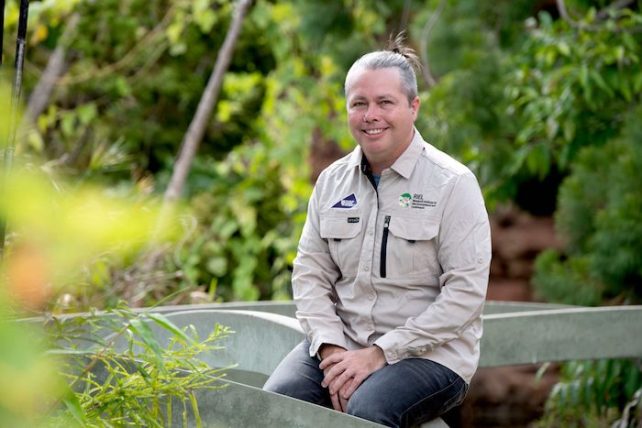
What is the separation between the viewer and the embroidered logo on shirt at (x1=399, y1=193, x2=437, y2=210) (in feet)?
6.98

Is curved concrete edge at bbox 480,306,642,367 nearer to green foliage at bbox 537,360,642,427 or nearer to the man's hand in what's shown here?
the man's hand

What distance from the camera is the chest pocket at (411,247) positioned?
2.11 meters

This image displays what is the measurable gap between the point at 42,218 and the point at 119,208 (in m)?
0.14

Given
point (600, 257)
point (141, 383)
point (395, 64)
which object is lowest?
point (600, 257)

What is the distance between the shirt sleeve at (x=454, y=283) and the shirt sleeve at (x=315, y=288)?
0.15 metres

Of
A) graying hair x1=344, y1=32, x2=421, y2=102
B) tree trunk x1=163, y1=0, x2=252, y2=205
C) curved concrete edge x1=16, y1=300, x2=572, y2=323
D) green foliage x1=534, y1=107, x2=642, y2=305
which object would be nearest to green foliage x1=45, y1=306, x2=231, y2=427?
graying hair x1=344, y1=32, x2=421, y2=102

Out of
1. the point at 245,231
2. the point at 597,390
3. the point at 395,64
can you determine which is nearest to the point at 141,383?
the point at 395,64

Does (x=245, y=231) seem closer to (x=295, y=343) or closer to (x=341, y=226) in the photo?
(x=295, y=343)

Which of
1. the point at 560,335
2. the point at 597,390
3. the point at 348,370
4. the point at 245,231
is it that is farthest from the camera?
the point at 245,231

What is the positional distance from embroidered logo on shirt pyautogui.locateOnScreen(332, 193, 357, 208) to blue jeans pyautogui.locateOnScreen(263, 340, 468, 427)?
1.06ft

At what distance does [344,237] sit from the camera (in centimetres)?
219

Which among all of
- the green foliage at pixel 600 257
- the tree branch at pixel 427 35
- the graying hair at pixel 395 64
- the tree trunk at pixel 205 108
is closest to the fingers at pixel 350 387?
the graying hair at pixel 395 64

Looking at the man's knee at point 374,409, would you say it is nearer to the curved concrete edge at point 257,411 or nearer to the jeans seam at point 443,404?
the jeans seam at point 443,404

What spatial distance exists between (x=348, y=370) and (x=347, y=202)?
14.5 inches
